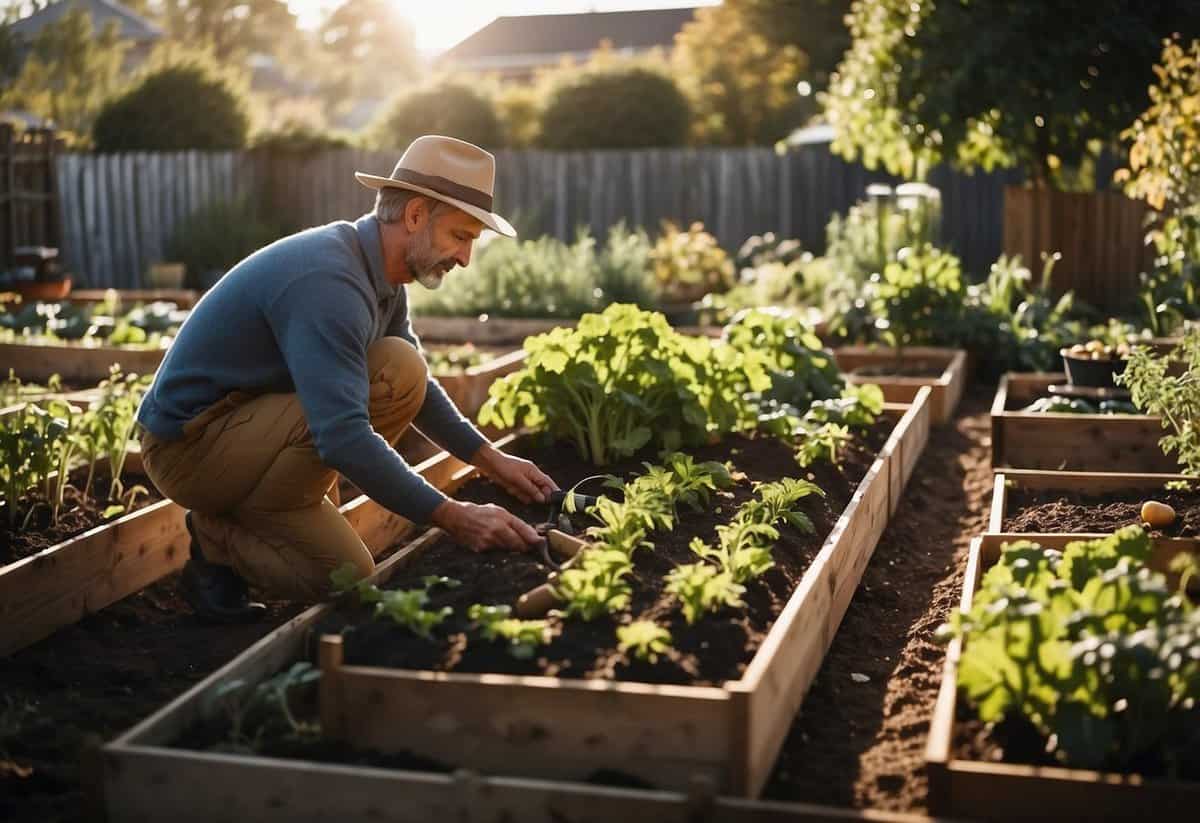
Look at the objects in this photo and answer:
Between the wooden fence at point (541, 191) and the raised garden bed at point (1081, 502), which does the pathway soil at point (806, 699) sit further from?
the wooden fence at point (541, 191)

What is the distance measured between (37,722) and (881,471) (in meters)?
3.13

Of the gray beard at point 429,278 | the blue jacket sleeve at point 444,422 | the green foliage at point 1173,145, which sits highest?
the green foliage at point 1173,145

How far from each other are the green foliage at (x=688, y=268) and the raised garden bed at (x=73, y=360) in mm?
5509

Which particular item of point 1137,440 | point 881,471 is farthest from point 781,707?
point 1137,440

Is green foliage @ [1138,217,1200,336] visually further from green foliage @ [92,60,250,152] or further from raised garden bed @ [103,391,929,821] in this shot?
green foliage @ [92,60,250,152]

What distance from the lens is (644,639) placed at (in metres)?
3.12

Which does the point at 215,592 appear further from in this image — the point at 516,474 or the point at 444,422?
the point at 516,474

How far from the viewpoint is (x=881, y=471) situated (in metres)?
5.31

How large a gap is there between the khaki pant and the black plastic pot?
3672 mm

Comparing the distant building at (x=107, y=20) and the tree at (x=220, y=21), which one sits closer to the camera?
the distant building at (x=107, y=20)

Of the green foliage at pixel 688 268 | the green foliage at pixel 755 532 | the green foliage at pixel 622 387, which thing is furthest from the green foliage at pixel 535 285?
the green foliage at pixel 755 532

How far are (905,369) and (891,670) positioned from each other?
4982 mm

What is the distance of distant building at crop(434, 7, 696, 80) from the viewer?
159ft

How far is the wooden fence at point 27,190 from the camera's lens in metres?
14.4
